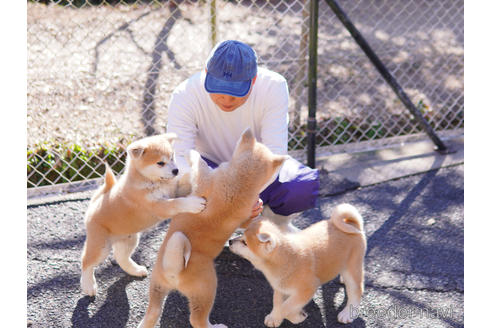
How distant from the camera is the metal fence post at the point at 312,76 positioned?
4105 millimetres

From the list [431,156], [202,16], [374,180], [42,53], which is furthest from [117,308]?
[202,16]

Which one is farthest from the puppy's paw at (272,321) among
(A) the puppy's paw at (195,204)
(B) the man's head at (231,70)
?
(B) the man's head at (231,70)

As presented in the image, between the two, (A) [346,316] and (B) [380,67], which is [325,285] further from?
(B) [380,67]

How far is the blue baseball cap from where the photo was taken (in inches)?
108

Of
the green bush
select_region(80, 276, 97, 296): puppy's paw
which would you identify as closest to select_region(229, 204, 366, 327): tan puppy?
select_region(80, 276, 97, 296): puppy's paw

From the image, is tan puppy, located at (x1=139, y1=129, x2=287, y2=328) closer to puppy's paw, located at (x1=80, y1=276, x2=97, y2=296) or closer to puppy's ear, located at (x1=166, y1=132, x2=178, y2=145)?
puppy's ear, located at (x1=166, y1=132, x2=178, y2=145)

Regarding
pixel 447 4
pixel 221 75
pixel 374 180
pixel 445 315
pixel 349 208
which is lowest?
pixel 445 315

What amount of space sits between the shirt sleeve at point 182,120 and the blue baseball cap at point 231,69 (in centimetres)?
39

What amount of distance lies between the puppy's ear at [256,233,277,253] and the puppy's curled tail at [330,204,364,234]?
0.48 m

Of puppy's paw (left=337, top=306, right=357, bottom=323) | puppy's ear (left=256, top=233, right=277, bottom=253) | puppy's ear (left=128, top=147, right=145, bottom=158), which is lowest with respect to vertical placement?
puppy's paw (left=337, top=306, right=357, bottom=323)

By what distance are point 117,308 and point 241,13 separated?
5515 millimetres

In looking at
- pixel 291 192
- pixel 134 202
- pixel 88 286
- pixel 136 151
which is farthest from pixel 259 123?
pixel 88 286

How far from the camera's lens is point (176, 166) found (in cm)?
295

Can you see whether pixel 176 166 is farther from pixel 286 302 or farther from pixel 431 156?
pixel 431 156
